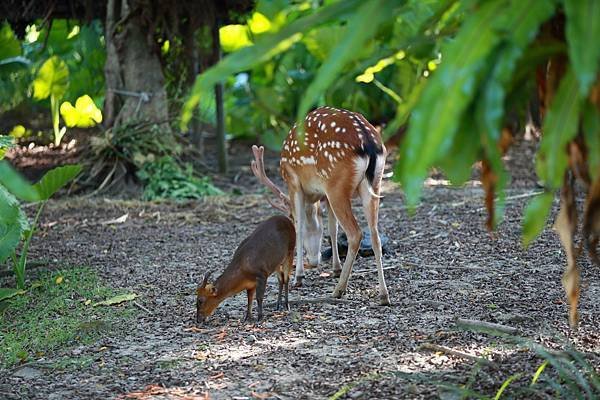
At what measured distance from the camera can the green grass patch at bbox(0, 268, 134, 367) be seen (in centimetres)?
566

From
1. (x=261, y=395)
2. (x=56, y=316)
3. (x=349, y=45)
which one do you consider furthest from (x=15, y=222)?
(x=349, y=45)

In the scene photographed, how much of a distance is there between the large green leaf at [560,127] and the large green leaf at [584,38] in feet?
0.53

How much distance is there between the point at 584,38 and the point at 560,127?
10.9 inches

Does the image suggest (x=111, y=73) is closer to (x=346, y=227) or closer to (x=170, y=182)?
(x=170, y=182)

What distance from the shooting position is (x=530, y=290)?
20.9 ft

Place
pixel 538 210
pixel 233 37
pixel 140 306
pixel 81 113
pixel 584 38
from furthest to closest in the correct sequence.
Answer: pixel 233 37 → pixel 81 113 → pixel 140 306 → pixel 538 210 → pixel 584 38

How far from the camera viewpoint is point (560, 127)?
7.93 feet

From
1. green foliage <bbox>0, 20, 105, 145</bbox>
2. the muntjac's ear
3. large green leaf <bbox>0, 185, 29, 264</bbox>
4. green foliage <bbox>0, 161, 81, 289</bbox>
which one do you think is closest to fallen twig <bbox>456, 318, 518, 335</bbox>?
the muntjac's ear

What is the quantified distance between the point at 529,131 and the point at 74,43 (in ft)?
25.9

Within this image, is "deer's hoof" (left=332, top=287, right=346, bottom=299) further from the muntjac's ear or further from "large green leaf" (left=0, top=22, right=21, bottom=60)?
"large green leaf" (left=0, top=22, right=21, bottom=60)

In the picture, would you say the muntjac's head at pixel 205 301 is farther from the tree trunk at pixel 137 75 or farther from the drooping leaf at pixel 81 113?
the drooping leaf at pixel 81 113

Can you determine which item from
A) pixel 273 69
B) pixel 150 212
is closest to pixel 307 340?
pixel 150 212

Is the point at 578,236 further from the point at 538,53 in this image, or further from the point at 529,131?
the point at 529,131

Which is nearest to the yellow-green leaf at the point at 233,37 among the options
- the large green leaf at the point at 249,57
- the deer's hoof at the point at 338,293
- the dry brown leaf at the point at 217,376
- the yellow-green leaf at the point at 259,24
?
the yellow-green leaf at the point at 259,24
